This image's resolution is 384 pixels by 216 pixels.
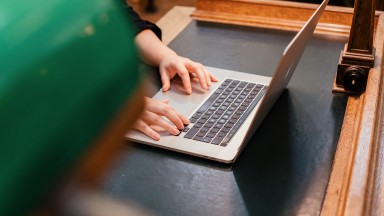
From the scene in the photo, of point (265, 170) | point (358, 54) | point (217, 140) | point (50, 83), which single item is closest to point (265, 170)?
point (265, 170)

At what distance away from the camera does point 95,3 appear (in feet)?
0.58

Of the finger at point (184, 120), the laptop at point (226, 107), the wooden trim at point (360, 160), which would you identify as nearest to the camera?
the wooden trim at point (360, 160)

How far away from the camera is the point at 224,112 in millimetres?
1145

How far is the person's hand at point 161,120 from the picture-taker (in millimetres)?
1044

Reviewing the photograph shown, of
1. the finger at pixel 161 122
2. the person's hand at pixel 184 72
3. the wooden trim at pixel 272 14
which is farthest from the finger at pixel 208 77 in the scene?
the wooden trim at pixel 272 14

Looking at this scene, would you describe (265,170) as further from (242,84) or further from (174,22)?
(174,22)

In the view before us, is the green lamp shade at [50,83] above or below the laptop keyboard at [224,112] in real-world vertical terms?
above

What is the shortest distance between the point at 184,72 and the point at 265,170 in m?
0.41

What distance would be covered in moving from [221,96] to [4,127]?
42.0 inches

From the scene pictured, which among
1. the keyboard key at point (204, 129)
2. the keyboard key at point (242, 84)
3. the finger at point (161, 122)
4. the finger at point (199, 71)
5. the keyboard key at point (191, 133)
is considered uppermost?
the finger at point (161, 122)

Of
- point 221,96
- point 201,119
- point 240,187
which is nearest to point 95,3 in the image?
point 240,187

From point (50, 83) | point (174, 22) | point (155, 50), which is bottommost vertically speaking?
point (174, 22)

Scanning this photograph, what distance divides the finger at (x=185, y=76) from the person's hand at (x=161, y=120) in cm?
16

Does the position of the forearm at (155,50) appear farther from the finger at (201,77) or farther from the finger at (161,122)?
the finger at (161,122)
